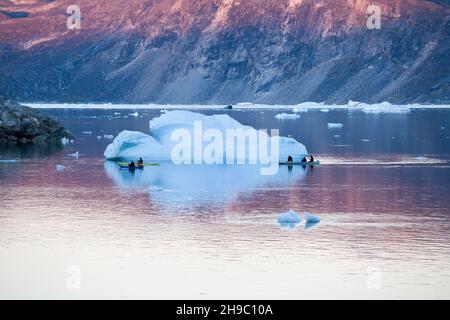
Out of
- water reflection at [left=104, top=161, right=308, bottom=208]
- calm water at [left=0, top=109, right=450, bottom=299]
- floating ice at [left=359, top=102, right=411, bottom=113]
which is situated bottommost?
calm water at [left=0, top=109, right=450, bottom=299]

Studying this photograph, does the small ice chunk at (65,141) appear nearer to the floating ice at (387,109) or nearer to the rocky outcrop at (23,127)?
the rocky outcrop at (23,127)

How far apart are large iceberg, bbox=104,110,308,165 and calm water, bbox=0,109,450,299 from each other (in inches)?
60.9

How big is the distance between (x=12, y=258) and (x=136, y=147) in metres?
27.8

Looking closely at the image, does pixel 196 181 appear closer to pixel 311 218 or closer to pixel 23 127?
pixel 311 218

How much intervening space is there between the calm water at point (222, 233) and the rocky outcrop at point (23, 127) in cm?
1910

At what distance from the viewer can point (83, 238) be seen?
1188 inches

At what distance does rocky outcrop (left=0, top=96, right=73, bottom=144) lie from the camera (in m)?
71.7

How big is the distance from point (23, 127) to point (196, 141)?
22371mm

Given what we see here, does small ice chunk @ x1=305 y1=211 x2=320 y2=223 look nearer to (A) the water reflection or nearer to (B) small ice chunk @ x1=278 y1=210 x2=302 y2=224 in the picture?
(B) small ice chunk @ x1=278 y1=210 x2=302 y2=224

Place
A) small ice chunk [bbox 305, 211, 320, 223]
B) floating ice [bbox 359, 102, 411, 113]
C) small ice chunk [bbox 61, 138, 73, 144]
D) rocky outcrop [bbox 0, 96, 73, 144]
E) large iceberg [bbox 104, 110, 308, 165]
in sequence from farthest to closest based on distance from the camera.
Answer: floating ice [bbox 359, 102, 411, 113] → small ice chunk [bbox 61, 138, 73, 144] → rocky outcrop [bbox 0, 96, 73, 144] → large iceberg [bbox 104, 110, 308, 165] → small ice chunk [bbox 305, 211, 320, 223]

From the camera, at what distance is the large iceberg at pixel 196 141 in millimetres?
53406

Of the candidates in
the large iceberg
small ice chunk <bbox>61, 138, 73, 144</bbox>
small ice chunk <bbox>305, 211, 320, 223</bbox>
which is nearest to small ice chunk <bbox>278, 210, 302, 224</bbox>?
small ice chunk <bbox>305, 211, 320, 223</bbox>
